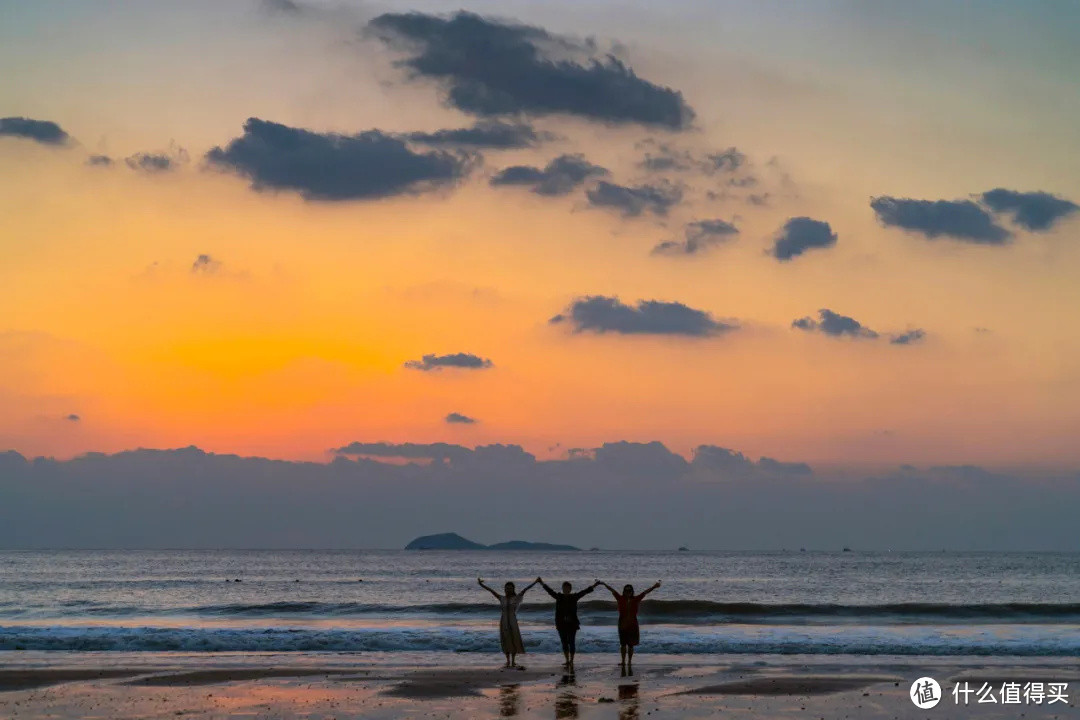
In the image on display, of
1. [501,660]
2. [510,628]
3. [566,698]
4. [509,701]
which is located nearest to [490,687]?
[509,701]

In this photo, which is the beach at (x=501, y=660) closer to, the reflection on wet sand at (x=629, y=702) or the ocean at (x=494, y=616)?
the reflection on wet sand at (x=629, y=702)

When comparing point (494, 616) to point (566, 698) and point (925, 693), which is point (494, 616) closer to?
point (566, 698)

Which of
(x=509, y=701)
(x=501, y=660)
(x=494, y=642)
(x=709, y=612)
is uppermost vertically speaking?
(x=509, y=701)

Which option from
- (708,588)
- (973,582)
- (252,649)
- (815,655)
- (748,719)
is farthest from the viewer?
(973,582)

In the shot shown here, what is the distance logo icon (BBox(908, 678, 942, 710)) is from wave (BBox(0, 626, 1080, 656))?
28.8 feet

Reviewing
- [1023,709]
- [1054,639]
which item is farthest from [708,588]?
[1023,709]

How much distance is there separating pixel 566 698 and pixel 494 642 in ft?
47.6

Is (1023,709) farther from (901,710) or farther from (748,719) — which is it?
(748,719)

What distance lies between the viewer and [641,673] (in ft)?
80.5

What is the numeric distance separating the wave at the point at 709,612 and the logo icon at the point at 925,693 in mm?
21532

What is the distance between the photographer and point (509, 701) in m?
19.9

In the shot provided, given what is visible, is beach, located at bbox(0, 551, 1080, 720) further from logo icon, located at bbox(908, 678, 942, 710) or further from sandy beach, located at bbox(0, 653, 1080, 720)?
logo icon, located at bbox(908, 678, 942, 710)

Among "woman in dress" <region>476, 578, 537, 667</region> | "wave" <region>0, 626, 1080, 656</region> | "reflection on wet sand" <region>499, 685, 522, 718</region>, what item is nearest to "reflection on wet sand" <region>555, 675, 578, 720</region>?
"reflection on wet sand" <region>499, 685, 522, 718</region>

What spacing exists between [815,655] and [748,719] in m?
13.4
